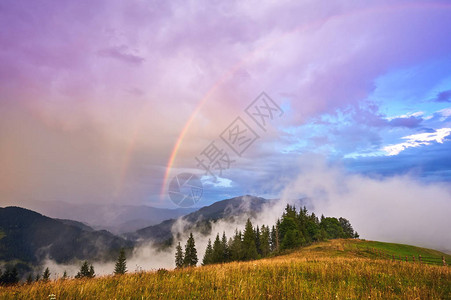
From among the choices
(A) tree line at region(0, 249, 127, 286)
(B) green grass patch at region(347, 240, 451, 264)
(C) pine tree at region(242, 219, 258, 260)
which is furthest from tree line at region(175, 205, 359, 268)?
(A) tree line at region(0, 249, 127, 286)

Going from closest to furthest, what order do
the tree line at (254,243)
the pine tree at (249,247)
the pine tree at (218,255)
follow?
1. the pine tree at (249,247)
2. the tree line at (254,243)
3. the pine tree at (218,255)

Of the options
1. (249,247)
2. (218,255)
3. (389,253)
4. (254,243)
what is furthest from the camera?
Result: (254,243)

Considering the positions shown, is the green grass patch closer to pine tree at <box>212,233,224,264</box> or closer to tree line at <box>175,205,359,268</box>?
tree line at <box>175,205,359,268</box>

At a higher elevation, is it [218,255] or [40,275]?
[40,275]

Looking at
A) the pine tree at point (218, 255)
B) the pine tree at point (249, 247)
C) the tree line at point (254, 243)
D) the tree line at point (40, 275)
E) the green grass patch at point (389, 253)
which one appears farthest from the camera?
the pine tree at point (218, 255)

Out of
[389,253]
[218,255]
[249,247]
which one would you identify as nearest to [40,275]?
[218,255]

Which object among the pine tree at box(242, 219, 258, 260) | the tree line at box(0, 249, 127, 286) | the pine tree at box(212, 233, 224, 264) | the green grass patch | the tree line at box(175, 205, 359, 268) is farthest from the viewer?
the pine tree at box(212, 233, 224, 264)

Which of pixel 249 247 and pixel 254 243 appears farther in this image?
pixel 254 243

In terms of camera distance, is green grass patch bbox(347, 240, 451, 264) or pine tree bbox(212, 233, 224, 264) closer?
green grass patch bbox(347, 240, 451, 264)

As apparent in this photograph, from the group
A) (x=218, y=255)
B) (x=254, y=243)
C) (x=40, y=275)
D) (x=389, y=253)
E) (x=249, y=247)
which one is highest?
(x=254, y=243)

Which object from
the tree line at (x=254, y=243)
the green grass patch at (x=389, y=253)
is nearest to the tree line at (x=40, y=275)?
the tree line at (x=254, y=243)

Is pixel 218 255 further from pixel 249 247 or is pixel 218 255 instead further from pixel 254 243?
pixel 254 243

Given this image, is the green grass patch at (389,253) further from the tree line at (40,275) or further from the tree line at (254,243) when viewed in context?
the tree line at (40,275)

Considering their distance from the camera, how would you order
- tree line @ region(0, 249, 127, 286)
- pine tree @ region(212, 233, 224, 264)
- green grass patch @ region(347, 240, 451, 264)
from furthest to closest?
pine tree @ region(212, 233, 224, 264)
green grass patch @ region(347, 240, 451, 264)
tree line @ region(0, 249, 127, 286)
